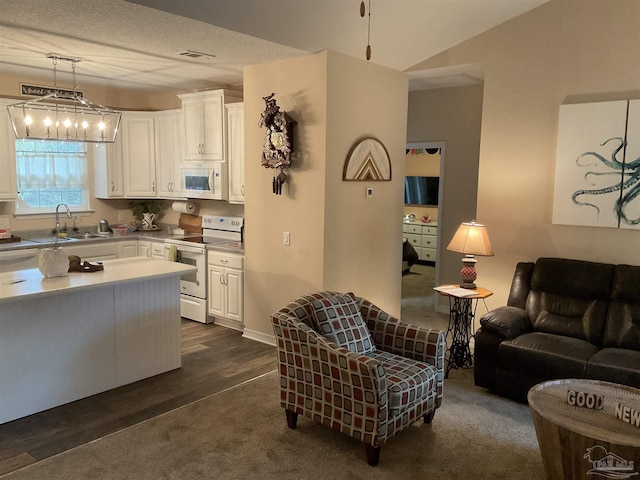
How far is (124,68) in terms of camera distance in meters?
4.91

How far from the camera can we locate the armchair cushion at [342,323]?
10.4 ft

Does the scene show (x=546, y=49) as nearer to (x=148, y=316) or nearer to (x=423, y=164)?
(x=148, y=316)

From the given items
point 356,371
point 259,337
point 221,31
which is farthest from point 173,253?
point 356,371

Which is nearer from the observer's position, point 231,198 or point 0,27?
point 0,27

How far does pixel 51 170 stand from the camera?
605 centimetres

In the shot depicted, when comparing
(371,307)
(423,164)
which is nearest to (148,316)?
(371,307)

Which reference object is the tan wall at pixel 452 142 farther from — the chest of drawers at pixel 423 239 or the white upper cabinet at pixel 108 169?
the white upper cabinet at pixel 108 169

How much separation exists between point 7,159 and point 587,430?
18.9ft

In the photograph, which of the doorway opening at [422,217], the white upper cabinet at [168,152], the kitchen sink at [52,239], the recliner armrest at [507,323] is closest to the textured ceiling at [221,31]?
the white upper cabinet at [168,152]

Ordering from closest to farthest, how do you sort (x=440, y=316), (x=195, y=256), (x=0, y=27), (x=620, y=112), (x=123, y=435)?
(x=123, y=435)
(x=0, y=27)
(x=620, y=112)
(x=195, y=256)
(x=440, y=316)

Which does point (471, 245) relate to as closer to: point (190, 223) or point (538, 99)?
point (538, 99)

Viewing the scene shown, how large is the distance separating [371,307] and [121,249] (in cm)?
367

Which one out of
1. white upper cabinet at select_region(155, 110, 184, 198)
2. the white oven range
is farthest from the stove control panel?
white upper cabinet at select_region(155, 110, 184, 198)

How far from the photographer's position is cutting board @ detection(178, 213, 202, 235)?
249 inches
